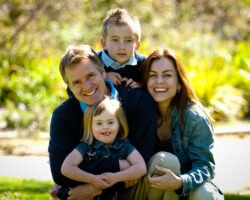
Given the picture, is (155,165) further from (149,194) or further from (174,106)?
(174,106)

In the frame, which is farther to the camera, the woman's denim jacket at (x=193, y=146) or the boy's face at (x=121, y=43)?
the boy's face at (x=121, y=43)

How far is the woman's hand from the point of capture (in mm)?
3176

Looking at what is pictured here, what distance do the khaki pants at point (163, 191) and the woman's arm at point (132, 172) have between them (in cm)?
17

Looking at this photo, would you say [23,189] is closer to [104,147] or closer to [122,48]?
[104,147]

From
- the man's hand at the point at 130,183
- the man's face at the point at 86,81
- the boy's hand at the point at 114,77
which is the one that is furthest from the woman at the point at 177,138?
the man's face at the point at 86,81

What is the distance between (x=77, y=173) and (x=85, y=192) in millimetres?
195

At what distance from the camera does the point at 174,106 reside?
12.0 ft

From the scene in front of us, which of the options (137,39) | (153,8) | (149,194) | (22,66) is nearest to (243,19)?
(153,8)

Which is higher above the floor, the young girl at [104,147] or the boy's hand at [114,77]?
the boy's hand at [114,77]

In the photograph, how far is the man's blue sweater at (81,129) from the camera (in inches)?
129

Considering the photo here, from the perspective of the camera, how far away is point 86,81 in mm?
3277

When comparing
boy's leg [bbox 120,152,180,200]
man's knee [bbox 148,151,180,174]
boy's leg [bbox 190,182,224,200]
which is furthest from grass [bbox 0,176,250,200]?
man's knee [bbox 148,151,180,174]

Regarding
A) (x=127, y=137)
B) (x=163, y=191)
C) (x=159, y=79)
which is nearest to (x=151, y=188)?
(x=163, y=191)

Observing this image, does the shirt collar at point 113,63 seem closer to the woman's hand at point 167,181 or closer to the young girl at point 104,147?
the young girl at point 104,147
